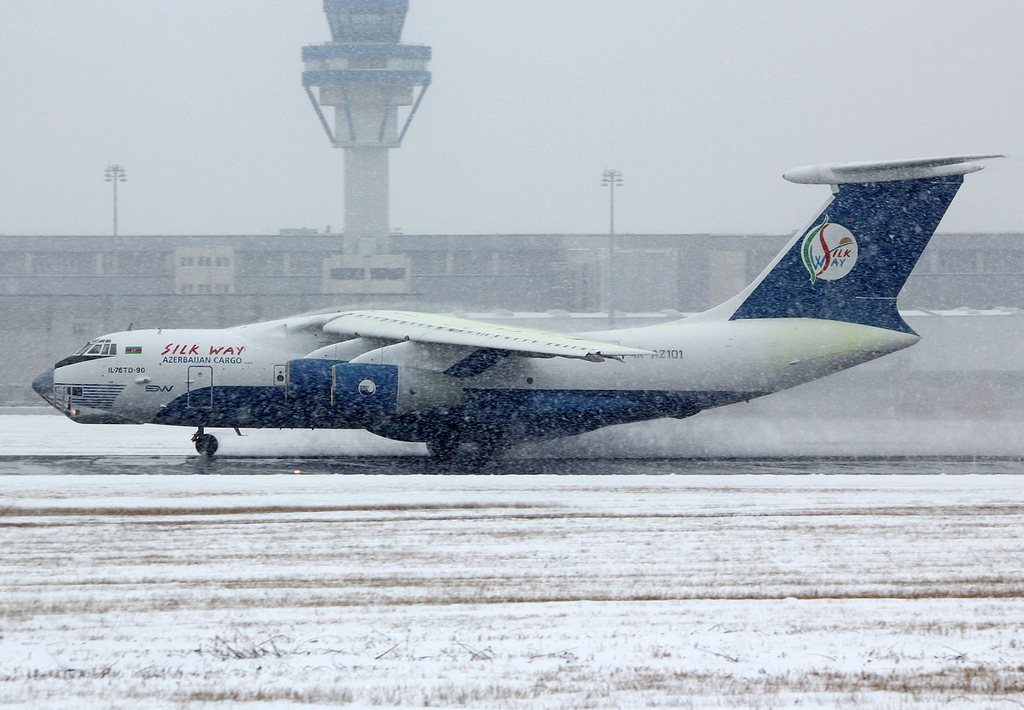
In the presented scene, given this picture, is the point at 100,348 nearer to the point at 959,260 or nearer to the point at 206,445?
the point at 206,445

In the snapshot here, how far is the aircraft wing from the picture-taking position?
13102 mm

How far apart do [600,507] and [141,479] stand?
21.4ft

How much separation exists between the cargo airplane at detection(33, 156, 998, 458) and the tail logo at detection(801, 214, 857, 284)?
0.06 ft

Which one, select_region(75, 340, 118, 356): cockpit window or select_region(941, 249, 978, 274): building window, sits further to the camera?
select_region(941, 249, 978, 274): building window

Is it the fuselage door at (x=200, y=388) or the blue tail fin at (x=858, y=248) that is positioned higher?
the blue tail fin at (x=858, y=248)

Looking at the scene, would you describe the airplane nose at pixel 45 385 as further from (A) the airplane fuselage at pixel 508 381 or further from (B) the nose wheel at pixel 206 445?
(B) the nose wheel at pixel 206 445

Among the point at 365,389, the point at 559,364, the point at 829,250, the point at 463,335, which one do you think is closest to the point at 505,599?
the point at 463,335

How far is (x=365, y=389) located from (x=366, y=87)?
55597 mm

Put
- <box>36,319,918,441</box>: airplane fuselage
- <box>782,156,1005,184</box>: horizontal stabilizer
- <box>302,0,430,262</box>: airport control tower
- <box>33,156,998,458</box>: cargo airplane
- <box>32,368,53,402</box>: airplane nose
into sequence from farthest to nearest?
<box>302,0,430,262</box>: airport control tower, <box>32,368,53,402</box>: airplane nose, <box>36,319,918,441</box>: airplane fuselage, <box>33,156,998,458</box>: cargo airplane, <box>782,156,1005,184</box>: horizontal stabilizer

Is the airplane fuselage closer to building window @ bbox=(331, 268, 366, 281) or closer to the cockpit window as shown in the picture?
the cockpit window

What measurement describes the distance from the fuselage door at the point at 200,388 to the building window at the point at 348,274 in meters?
38.4

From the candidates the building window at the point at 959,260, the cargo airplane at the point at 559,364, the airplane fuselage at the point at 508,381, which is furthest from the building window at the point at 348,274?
the airplane fuselage at the point at 508,381

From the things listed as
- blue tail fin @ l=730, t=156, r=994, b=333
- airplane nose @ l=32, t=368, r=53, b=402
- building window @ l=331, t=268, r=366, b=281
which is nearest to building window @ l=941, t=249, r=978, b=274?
building window @ l=331, t=268, r=366, b=281

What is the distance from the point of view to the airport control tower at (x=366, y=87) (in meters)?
64.0
